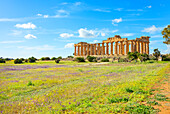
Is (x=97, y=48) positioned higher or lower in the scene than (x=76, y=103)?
higher

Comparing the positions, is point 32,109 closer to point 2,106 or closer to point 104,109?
point 2,106

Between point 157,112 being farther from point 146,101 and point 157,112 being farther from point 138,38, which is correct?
point 138,38

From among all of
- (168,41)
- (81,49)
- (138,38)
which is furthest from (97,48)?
(168,41)

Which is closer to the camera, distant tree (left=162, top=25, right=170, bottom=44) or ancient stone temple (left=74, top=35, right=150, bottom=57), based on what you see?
distant tree (left=162, top=25, right=170, bottom=44)

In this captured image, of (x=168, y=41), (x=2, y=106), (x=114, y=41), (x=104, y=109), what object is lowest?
(x=2, y=106)

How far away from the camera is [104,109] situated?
699 cm

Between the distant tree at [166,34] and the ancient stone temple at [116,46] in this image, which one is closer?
the distant tree at [166,34]

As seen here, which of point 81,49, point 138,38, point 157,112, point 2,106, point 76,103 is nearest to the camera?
point 157,112

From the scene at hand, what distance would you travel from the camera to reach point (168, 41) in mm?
46500

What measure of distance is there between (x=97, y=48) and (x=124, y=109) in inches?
4318

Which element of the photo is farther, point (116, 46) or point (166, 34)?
point (116, 46)

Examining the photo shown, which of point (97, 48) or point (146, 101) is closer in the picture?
point (146, 101)

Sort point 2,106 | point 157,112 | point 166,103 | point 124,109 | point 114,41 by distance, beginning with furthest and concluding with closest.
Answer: point 114,41
point 2,106
point 166,103
point 124,109
point 157,112

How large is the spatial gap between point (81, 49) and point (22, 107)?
11529cm
